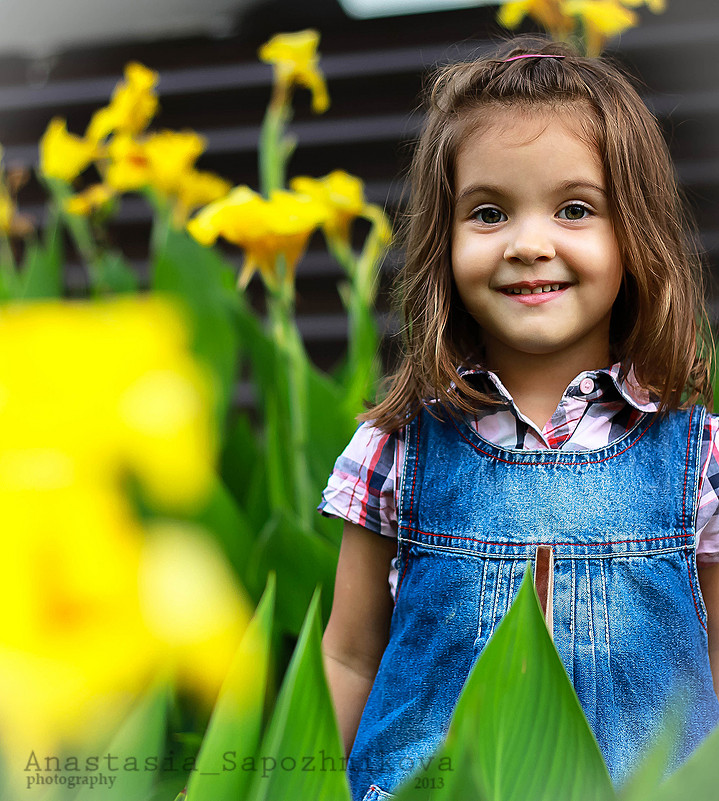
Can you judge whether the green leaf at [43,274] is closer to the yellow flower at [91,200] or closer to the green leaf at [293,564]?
the yellow flower at [91,200]

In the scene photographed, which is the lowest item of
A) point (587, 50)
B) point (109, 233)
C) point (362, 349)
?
point (362, 349)

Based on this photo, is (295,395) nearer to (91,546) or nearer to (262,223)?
(262,223)

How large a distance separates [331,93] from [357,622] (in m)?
1.71

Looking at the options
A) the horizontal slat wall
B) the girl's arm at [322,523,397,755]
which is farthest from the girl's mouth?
the horizontal slat wall

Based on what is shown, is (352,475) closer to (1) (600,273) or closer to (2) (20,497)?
(1) (600,273)

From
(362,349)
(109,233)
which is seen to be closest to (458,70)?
(362,349)

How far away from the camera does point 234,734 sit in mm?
441

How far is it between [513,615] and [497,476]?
22cm

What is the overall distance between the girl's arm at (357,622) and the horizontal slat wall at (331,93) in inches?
46.7

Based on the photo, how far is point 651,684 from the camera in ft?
1.95

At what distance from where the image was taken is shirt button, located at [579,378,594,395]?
649 mm

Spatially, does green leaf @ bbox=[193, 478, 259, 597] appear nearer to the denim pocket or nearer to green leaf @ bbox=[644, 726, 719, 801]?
the denim pocket

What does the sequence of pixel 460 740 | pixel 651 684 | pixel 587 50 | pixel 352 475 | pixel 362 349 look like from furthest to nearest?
pixel 362 349
pixel 587 50
pixel 352 475
pixel 651 684
pixel 460 740

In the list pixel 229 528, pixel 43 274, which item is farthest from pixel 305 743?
pixel 43 274
